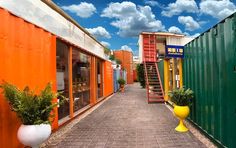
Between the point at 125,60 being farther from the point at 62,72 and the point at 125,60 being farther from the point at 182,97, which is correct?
the point at 182,97

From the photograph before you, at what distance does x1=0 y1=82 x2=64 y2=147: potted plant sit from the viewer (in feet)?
11.5

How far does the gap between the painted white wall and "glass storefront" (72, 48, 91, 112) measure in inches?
25.3

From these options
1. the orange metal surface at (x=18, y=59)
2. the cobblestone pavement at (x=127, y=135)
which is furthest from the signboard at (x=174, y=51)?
the orange metal surface at (x=18, y=59)

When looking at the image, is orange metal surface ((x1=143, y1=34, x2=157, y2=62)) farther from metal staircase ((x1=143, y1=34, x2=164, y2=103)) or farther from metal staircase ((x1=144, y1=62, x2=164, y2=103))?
metal staircase ((x1=144, y1=62, x2=164, y2=103))

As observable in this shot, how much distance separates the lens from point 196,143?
4.67 m

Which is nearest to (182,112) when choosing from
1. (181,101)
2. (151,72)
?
(181,101)

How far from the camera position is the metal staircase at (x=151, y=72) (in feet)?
41.2

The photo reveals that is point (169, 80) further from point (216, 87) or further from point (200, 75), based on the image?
point (216, 87)

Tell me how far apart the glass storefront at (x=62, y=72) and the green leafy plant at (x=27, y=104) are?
312 centimetres

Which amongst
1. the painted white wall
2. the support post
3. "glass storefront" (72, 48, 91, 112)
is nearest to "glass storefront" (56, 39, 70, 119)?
the painted white wall

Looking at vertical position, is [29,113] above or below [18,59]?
below

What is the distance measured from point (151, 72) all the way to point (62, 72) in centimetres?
915

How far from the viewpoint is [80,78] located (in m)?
9.36

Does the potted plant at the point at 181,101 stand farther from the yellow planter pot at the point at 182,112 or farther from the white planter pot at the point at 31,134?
the white planter pot at the point at 31,134
